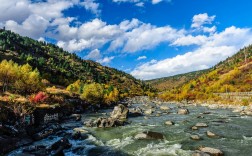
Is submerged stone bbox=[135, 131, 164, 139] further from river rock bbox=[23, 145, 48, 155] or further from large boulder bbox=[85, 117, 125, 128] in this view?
river rock bbox=[23, 145, 48, 155]

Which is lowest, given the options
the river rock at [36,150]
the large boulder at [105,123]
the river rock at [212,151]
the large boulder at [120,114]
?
the river rock at [212,151]

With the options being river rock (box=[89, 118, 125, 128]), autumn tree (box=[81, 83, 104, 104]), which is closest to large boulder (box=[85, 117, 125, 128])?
river rock (box=[89, 118, 125, 128])

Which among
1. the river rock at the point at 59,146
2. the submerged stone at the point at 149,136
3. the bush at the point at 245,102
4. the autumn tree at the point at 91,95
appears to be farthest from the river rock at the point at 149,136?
the autumn tree at the point at 91,95

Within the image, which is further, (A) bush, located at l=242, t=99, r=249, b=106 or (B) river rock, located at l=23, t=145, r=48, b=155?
(A) bush, located at l=242, t=99, r=249, b=106

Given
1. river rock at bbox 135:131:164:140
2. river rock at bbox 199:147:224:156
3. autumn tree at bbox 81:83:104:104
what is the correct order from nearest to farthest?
1. river rock at bbox 199:147:224:156
2. river rock at bbox 135:131:164:140
3. autumn tree at bbox 81:83:104:104

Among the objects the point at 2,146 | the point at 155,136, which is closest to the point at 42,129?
the point at 2,146

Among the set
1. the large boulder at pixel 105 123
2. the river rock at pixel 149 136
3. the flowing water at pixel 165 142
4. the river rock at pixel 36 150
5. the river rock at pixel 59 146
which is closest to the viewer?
the river rock at pixel 59 146

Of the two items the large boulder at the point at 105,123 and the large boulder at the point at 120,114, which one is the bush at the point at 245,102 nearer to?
the large boulder at the point at 120,114

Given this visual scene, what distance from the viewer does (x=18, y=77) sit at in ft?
246

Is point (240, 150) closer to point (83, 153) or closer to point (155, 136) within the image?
point (155, 136)

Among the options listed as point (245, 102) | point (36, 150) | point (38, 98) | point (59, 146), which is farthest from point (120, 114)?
point (245, 102)

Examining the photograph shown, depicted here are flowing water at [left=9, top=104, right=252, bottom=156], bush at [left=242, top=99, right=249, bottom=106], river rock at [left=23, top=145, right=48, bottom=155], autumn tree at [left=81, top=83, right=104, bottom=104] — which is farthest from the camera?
autumn tree at [left=81, top=83, right=104, bottom=104]

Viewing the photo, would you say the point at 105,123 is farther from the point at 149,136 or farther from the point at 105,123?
the point at 149,136

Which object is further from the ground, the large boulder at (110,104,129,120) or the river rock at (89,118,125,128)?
the large boulder at (110,104,129,120)
